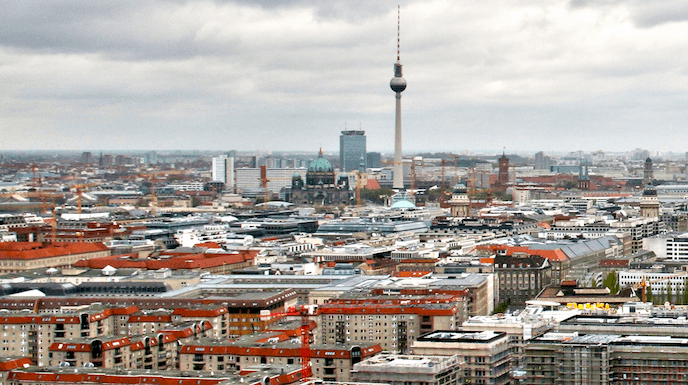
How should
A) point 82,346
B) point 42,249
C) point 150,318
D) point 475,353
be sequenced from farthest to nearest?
point 42,249, point 150,318, point 82,346, point 475,353

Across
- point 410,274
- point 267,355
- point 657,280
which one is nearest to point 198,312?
point 267,355

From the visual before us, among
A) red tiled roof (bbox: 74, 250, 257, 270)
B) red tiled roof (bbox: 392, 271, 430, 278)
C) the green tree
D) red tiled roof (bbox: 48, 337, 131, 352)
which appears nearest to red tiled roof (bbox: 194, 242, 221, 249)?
red tiled roof (bbox: 74, 250, 257, 270)

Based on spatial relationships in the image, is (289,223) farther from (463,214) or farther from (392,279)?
(392,279)

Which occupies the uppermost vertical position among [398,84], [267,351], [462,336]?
[398,84]

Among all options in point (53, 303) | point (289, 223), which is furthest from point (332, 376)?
point (289, 223)

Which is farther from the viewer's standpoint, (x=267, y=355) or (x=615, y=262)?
(x=615, y=262)

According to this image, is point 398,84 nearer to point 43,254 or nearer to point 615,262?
point 615,262
